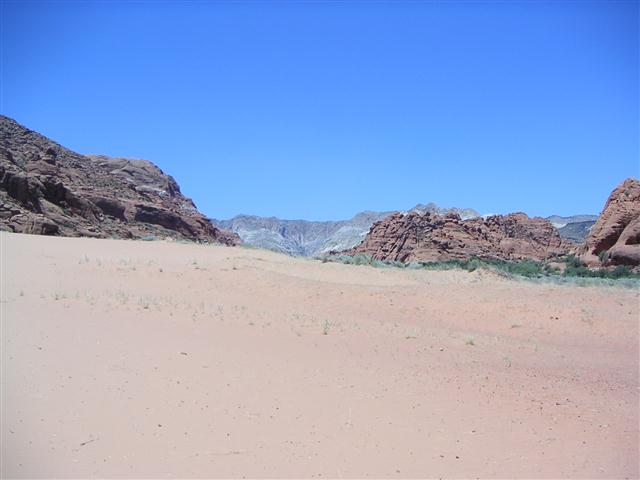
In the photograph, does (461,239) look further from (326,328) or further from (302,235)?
(302,235)

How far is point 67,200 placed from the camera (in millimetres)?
34656

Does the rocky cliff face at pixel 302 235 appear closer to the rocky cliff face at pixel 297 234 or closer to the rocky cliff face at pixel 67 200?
the rocky cliff face at pixel 297 234

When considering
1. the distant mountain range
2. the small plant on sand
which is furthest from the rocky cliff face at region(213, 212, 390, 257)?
the small plant on sand

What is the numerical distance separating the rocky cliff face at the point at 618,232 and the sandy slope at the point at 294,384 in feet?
65.5

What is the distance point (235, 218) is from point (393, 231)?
137m

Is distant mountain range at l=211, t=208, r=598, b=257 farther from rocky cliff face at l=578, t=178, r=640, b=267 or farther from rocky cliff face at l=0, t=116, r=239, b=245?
rocky cliff face at l=578, t=178, r=640, b=267

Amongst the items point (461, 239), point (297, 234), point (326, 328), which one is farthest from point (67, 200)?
point (297, 234)

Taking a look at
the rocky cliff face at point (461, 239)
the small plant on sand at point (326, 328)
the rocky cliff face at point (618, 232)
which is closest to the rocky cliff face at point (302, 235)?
the rocky cliff face at point (461, 239)

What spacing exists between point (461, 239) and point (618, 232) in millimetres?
22019

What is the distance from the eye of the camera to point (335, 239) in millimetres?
156500

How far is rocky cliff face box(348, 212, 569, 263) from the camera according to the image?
182 ft

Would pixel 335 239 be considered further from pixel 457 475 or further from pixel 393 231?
pixel 457 475

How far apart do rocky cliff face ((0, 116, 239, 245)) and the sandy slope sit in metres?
15.9

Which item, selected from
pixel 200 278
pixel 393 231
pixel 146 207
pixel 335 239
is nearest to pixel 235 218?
pixel 335 239
